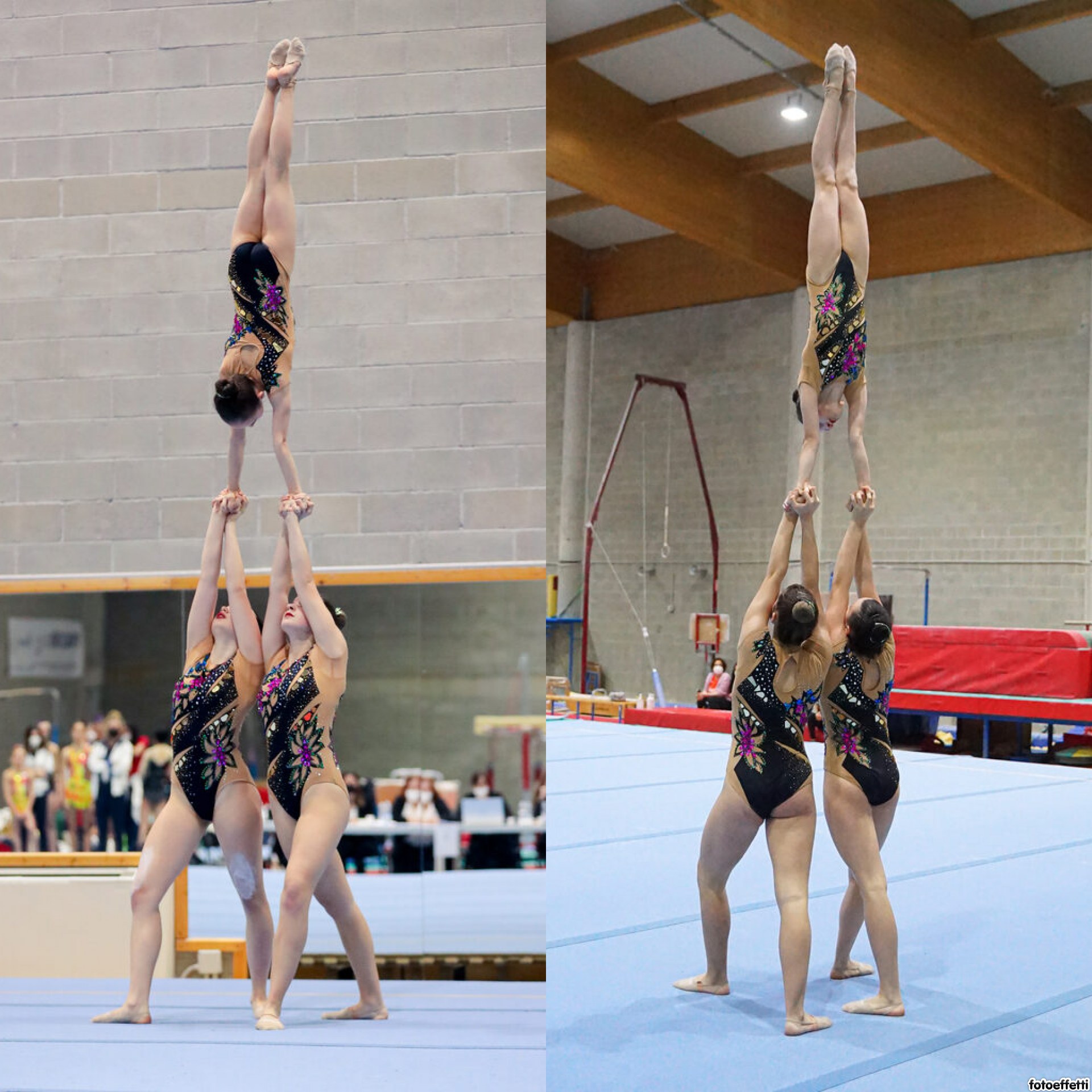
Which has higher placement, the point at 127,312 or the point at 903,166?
the point at 903,166

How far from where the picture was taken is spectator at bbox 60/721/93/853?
5.11 meters

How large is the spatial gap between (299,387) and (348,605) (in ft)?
3.13

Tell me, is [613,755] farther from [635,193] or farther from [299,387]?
[635,193]

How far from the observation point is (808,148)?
471 inches

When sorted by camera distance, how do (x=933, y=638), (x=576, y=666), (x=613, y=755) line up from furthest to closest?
(x=576, y=666)
(x=933, y=638)
(x=613, y=755)

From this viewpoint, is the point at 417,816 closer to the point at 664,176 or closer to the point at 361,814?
the point at 361,814

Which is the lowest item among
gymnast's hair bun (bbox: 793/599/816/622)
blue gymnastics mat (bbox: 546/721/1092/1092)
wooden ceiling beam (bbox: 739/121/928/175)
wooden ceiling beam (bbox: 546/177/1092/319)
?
blue gymnastics mat (bbox: 546/721/1092/1092)

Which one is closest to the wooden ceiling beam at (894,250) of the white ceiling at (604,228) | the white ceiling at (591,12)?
the white ceiling at (604,228)

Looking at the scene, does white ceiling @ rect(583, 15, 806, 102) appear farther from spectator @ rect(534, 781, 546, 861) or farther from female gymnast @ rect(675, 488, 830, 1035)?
female gymnast @ rect(675, 488, 830, 1035)

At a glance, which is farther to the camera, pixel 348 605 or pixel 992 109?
pixel 992 109

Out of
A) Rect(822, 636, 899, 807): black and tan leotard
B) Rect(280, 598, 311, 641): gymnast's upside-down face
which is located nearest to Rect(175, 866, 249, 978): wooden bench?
Rect(280, 598, 311, 641): gymnast's upside-down face

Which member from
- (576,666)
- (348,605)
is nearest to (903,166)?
(576,666)

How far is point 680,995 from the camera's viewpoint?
3254mm

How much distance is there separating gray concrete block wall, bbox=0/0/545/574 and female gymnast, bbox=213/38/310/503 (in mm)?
1574
